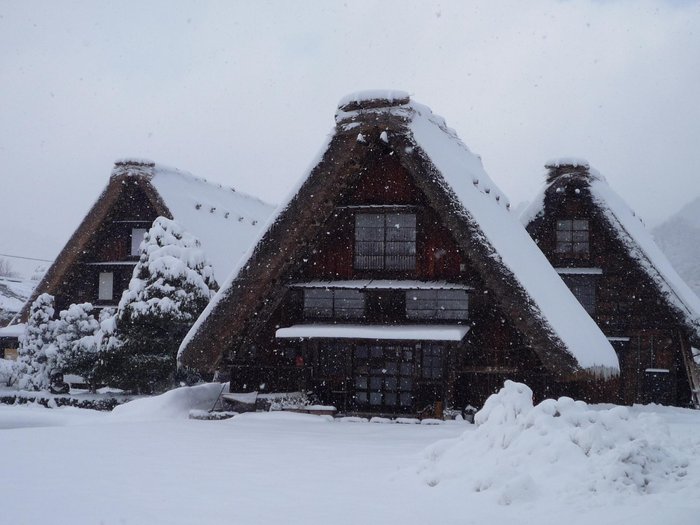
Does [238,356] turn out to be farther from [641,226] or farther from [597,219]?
[641,226]

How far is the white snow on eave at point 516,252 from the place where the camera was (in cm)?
1121

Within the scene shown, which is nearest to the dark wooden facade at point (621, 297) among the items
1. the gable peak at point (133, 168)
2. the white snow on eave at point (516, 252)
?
the white snow on eave at point (516, 252)

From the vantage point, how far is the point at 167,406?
513 inches

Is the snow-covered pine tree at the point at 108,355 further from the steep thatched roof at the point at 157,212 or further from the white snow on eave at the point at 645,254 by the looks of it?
the white snow on eave at the point at 645,254

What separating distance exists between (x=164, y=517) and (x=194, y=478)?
4.63ft

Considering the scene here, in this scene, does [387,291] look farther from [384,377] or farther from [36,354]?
[36,354]

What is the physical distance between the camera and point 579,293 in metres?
17.6

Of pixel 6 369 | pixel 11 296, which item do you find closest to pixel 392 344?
pixel 6 369

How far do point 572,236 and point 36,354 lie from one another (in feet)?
50.0

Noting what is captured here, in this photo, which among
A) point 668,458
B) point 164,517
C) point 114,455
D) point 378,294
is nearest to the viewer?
point 164,517

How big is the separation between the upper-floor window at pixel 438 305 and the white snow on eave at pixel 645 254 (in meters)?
6.13

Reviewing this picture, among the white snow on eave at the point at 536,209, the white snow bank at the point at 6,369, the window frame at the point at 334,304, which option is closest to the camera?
the window frame at the point at 334,304

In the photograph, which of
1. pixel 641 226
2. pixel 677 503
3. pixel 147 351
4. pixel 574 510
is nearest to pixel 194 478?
pixel 574 510

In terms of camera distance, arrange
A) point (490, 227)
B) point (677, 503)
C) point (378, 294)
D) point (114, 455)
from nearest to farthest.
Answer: point (677, 503), point (114, 455), point (490, 227), point (378, 294)
